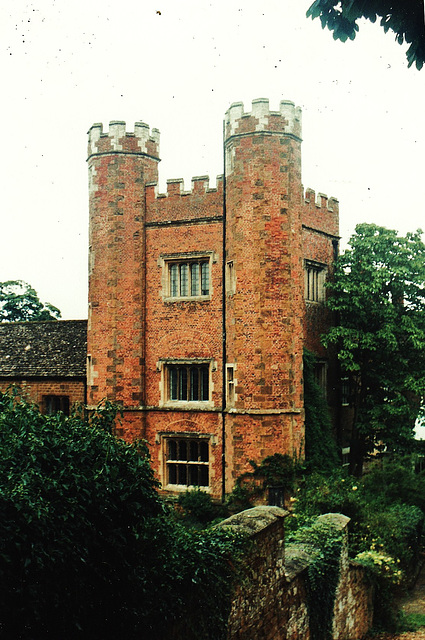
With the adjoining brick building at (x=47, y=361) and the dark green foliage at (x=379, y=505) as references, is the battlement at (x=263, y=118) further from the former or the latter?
the dark green foliage at (x=379, y=505)

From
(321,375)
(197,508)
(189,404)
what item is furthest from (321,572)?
(321,375)

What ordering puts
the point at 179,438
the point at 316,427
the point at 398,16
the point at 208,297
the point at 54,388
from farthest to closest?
the point at 54,388 → the point at 179,438 → the point at 208,297 → the point at 316,427 → the point at 398,16

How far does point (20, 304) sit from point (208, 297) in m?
23.5

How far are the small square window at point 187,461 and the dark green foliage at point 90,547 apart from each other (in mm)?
13119

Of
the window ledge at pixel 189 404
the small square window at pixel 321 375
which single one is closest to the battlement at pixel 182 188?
the window ledge at pixel 189 404

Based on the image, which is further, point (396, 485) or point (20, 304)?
point (20, 304)

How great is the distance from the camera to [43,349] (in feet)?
85.7

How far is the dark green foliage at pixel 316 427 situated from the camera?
20.3 metres

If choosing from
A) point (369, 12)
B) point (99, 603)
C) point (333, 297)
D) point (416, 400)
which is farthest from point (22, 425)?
point (416, 400)

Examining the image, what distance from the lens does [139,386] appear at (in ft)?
70.9

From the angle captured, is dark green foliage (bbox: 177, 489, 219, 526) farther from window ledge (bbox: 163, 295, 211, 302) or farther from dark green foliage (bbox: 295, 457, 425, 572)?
window ledge (bbox: 163, 295, 211, 302)

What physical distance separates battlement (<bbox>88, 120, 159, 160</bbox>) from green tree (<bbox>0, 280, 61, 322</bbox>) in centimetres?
2080

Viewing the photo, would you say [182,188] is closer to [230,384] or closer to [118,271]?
[118,271]

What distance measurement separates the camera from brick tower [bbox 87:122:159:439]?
2167 centimetres
